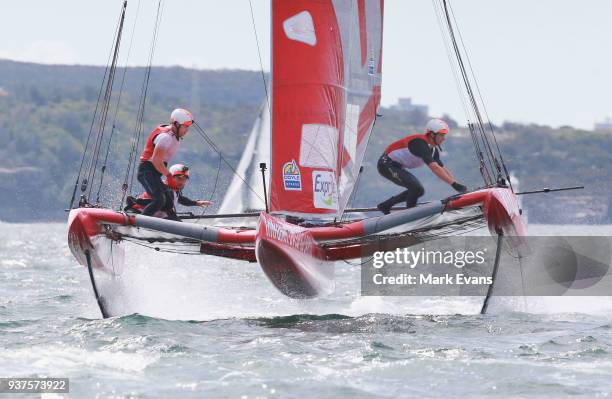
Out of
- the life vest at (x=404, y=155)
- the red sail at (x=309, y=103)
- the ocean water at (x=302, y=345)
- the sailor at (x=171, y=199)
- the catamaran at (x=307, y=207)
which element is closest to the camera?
the ocean water at (x=302, y=345)

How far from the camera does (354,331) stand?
1092 centimetres

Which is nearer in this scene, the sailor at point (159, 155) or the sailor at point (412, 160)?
the sailor at point (159, 155)

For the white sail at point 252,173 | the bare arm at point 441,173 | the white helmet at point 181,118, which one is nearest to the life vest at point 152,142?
the white helmet at point 181,118

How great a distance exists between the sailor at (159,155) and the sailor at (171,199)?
11 cm

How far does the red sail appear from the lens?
1223 cm

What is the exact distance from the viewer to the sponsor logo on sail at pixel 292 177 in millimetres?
12203

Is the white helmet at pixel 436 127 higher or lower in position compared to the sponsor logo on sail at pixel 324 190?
higher

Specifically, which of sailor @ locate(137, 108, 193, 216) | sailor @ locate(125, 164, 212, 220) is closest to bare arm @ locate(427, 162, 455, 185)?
sailor @ locate(125, 164, 212, 220)

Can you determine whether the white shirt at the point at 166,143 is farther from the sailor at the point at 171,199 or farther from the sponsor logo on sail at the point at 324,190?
the sponsor logo on sail at the point at 324,190

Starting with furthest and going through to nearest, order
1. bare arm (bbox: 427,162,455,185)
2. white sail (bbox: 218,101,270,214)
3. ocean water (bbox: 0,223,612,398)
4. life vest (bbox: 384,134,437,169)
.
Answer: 1. white sail (bbox: 218,101,270,214)
2. life vest (bbox: 384,134,437,169)
3. bare arm (bbox: 427,162,455,185)
4. ocean water (bbox: 0,223,612,398)

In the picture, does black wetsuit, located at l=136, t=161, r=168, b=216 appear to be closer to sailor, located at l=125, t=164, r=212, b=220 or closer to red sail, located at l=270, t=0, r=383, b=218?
sailor, located at l=125, t=164, r=212, b=220

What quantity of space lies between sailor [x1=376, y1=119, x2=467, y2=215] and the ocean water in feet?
3.88

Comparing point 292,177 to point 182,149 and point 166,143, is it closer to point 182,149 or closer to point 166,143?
point 166,143

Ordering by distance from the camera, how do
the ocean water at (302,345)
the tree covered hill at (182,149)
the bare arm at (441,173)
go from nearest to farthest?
the ocean water at (302,345) → the bare arm at (441,173) → the tree covered hill at (182,149)
